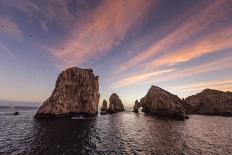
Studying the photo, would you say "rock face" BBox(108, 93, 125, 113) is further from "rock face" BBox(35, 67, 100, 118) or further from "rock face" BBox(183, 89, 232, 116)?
"rock face" BBox(183, 89, 232, 116)

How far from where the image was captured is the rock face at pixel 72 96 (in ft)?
277

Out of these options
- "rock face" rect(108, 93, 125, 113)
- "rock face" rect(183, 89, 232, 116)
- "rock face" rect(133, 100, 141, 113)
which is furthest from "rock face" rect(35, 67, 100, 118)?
"rock face" rect(183, 89, 232, 116)

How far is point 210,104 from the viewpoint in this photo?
150 metres

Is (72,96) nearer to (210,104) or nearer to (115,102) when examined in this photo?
(115,102)

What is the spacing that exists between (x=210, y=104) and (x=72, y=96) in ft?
395

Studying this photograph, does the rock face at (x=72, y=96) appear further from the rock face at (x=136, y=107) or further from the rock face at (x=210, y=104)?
the rock face at (x=210, y=104)

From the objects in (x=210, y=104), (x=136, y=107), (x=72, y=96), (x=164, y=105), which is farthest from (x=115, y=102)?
(x=210, y=104)

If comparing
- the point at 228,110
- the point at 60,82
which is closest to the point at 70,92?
the point at 60,82

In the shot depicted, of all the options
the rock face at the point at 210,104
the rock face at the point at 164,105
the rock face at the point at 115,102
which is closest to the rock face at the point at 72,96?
the rock face at the point at 164,105

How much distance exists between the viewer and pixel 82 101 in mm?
101062

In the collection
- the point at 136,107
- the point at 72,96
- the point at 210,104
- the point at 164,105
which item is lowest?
the point at 164,105

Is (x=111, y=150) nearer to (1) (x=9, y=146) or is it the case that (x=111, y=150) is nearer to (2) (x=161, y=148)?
(2) (x=161, y=148)

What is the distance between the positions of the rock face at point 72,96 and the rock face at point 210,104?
89.3 m

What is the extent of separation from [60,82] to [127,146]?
6917 centimetres
